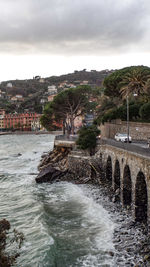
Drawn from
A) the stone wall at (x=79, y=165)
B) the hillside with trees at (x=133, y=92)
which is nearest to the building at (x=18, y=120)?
the hillside with trees at (x=133, y=92)

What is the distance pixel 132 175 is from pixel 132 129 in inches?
862

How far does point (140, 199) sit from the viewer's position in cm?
1994

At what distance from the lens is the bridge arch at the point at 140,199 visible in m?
19.7

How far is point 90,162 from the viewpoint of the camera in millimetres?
33875

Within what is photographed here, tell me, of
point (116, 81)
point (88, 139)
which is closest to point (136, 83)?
point (116, 81)

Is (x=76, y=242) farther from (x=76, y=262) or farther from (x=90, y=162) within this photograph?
(x=90, y=162)

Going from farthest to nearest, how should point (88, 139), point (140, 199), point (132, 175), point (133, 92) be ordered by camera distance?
point (133, 92) < point (88, 139) < point (132, 175) < point (140, 199)

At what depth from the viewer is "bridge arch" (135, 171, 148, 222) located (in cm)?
1967

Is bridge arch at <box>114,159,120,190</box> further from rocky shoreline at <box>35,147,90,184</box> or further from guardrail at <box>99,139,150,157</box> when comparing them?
rocky shoreline at <box>35,147,90,184</box>

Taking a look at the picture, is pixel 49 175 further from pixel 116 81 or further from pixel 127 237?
pixel 116 81

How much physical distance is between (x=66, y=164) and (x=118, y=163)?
12.8 meters

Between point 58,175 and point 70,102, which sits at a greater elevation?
point 70,102

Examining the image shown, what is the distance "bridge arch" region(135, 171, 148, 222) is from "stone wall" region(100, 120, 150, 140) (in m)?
18.6

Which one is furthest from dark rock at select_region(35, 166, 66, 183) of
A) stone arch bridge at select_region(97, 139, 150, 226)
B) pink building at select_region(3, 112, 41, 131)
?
pink building at select_region(3, 112, 41, 131)
